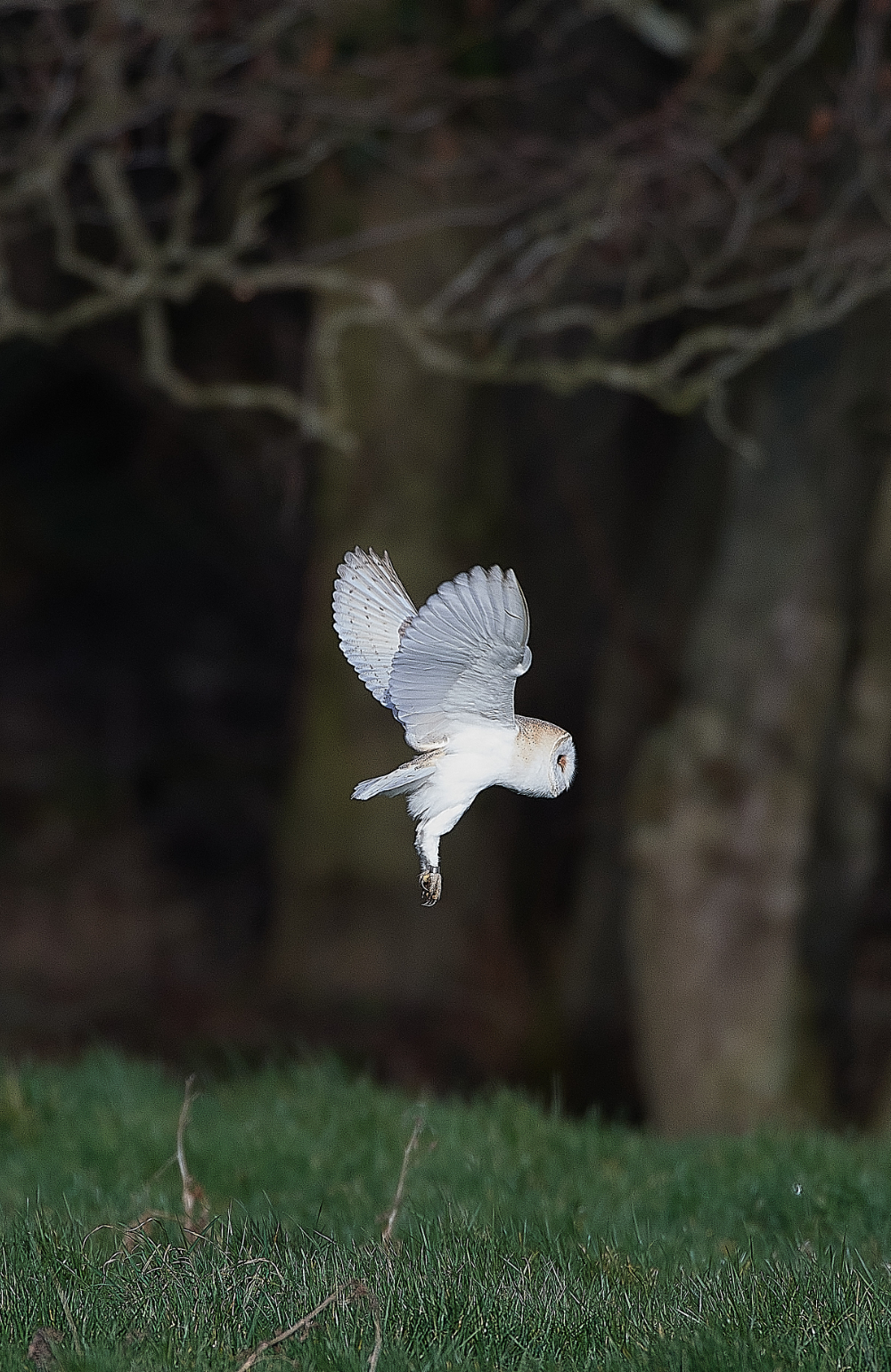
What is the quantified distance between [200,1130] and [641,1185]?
1.57 metres

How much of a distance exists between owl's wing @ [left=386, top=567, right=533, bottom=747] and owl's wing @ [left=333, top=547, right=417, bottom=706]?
0.60 feet

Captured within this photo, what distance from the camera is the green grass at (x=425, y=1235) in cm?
314

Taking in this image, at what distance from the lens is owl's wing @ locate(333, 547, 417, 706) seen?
235cm

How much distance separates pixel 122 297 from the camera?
6.76 metres

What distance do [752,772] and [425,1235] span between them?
4.64 m

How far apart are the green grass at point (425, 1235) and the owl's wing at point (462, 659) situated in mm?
1486

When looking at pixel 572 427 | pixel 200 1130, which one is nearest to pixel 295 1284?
pixel 200 1130

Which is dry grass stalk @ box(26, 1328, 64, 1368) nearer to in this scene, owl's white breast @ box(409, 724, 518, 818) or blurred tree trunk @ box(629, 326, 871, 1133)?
owl's white breast @ box(409, 724, 518, 818)

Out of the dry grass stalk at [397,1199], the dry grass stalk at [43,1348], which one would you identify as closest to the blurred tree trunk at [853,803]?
the dry grass stalk at [397,1199]

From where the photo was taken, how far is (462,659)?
7.00 feet

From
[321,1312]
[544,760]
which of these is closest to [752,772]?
[321,1312]

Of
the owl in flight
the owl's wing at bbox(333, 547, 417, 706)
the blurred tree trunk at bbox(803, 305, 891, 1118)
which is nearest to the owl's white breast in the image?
the owl in flight

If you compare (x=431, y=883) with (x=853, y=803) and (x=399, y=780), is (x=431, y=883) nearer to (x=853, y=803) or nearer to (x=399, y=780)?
(x=399, y=780)

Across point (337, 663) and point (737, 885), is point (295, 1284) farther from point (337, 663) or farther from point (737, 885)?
point (337, 663)
